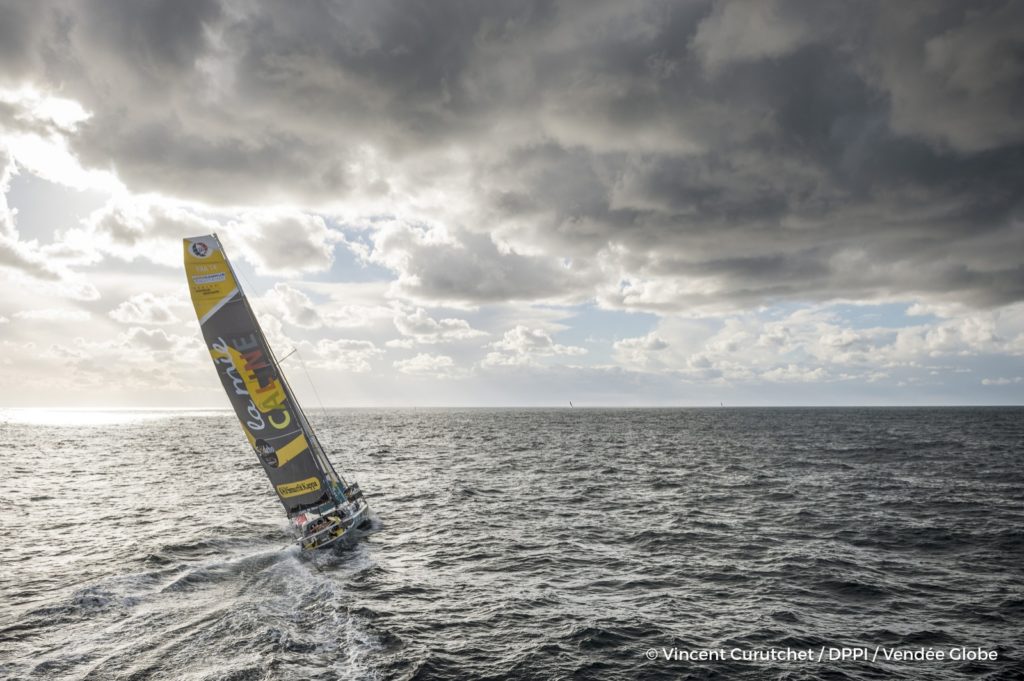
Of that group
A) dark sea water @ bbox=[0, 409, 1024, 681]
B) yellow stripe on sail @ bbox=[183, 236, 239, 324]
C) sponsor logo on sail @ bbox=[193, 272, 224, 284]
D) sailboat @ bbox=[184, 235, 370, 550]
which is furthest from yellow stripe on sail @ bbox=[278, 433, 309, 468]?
sponsor logo on sail @ bbox=[193, 272, 224, 284]

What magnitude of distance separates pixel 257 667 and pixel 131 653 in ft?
13.1

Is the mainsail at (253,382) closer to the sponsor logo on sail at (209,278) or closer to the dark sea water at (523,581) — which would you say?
the sponsor logo on sail at (209,278)

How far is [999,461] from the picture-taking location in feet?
180

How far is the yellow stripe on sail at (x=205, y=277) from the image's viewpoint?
25.7 meters

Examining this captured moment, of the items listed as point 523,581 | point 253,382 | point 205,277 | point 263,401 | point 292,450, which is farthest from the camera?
point 292,450

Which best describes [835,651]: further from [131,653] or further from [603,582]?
[131,653]

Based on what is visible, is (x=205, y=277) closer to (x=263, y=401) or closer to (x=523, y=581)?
(x=263, y=401)

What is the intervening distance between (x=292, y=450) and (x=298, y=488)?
1996mm

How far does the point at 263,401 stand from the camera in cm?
2702

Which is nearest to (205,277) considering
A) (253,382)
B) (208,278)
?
(208,278)

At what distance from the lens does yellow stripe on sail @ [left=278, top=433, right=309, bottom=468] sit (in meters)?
27.4

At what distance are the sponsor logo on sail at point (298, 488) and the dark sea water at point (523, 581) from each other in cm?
253

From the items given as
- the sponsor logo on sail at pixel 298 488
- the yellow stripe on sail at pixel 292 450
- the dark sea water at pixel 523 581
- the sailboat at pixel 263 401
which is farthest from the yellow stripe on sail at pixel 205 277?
the dark sea water at pixel 523 581

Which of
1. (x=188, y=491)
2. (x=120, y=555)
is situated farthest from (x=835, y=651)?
(x=188, y=491)
